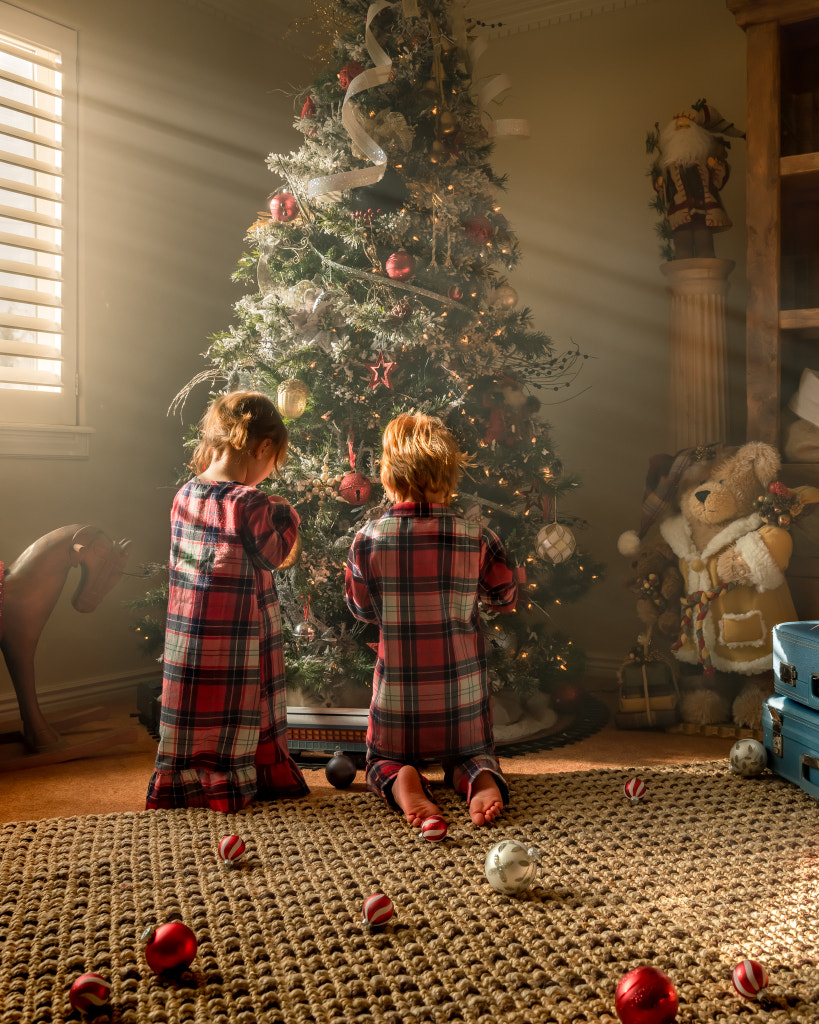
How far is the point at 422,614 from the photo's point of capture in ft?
6.89

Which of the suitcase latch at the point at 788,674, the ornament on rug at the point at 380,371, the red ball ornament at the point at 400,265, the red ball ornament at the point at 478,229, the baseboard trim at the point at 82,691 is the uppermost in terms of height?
the red ball ornament at the point at 478,229

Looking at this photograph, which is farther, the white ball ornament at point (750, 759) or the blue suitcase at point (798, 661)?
the white ball ornament at point (750, 759)

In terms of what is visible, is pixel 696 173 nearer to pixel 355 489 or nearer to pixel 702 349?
pixel 702 349

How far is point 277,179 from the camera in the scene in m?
4.20

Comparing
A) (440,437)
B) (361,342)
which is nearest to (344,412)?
(361,342)

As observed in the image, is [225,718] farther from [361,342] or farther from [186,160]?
[186,160]

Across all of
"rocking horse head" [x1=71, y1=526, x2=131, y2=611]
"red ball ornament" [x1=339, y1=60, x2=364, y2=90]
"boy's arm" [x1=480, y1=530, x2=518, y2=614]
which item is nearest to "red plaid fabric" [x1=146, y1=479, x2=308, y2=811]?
"boy's arm" [x1=480, y1=530, x2=518, y2=614]

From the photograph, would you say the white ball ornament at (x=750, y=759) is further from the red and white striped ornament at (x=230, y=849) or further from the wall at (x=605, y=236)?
the wall at (x=605, y=236)

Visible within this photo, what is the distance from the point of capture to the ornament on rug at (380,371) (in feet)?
9.16

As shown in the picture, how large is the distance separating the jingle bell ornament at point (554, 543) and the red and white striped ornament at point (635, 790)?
3.08ft

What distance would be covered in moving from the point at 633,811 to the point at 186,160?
3.19 meters

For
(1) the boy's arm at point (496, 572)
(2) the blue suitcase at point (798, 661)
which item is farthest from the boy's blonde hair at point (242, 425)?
(2) the blue suitcase at point (798, 661)

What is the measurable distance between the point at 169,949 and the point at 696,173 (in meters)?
3.09

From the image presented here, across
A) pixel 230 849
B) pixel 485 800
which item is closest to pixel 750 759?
pixel 485 800
